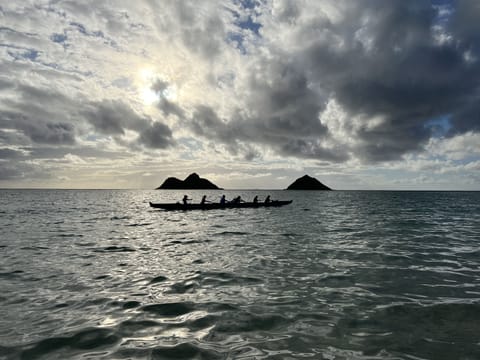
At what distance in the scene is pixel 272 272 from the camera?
12.7 m

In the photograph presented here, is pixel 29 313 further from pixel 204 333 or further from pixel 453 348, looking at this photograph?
pixel 453 348

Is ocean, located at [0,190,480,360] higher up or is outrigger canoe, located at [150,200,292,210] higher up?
outrigger canoe, located at [150,200,292,210]

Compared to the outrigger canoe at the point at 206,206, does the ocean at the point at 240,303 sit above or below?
below

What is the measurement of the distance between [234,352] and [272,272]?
6770 mm

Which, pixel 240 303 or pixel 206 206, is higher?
pixel 206 206

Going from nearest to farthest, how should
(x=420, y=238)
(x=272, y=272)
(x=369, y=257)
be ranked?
(x=272, y=272) < (x=369, y=257) < (x=420, y=238)

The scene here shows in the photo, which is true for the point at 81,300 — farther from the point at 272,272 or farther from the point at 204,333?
the point at 272,272

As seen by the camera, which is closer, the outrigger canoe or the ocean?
the ocean

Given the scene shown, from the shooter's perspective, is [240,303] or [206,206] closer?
[240,303]

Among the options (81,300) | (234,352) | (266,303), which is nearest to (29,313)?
(81,300)

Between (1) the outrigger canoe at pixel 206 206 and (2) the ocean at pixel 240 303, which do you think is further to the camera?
(1) the outrigger canoe at pixel 206 206

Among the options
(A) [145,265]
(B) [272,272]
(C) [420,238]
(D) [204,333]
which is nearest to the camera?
(D) [204,333]

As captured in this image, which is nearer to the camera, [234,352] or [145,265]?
[234,352]

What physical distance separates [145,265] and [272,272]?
6.44 m
